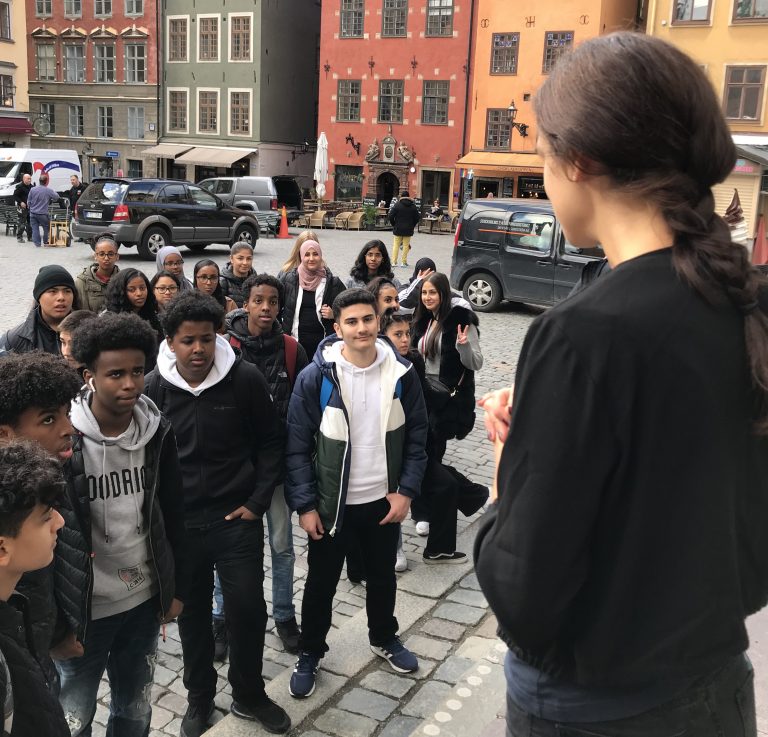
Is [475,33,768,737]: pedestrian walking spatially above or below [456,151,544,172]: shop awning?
below

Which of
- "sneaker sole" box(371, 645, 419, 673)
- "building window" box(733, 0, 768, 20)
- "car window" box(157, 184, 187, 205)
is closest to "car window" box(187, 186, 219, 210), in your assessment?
"car window" box(157, 184, 187, 205)

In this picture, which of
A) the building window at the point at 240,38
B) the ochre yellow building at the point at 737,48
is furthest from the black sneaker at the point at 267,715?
the building window at the point at 240,38

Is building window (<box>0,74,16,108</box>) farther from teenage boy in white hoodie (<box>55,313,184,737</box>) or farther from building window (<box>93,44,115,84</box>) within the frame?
teenage boy in white hoodie (<box>55,313,184,737</box>)

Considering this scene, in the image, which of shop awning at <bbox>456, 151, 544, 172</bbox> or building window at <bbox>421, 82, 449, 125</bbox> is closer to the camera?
shop awning at <bbox>456, 151, 544, 172</bbox>

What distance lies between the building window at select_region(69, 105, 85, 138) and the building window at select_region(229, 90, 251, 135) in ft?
30.3

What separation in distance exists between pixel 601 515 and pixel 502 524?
15 centimetres

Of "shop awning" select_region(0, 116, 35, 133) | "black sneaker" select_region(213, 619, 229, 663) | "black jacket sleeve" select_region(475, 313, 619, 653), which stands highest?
"shop awning" select_region(0, 116, 35, 133)

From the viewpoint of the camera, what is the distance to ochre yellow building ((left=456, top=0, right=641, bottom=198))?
111 feet

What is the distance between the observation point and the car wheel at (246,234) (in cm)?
2106

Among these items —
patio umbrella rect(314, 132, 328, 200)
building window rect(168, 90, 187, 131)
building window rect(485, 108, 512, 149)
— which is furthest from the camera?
building window rect(168, 90, 187, 131)

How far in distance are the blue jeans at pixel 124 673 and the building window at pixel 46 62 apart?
49.2 m

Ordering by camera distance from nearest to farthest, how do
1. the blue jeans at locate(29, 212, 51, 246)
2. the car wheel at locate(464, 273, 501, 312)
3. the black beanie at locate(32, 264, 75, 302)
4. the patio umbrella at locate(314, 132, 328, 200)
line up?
the black beanie at locate(32, 264, 75, 302), the car wheel at locate(464, 273, 501, 312), the blue jeans at locate(29, 212, 51, 246), the patio umbrella at locate(314, 132, 328, 200)

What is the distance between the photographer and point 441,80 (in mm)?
38219

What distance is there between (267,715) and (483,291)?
39.1 feet
